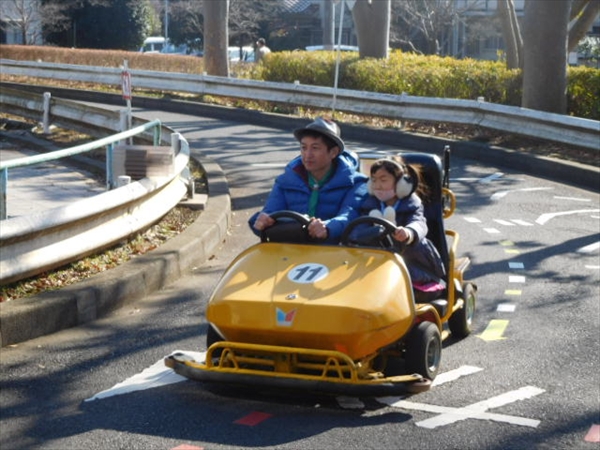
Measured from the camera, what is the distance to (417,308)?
6371mm

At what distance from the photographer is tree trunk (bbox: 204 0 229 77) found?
97.9 feet

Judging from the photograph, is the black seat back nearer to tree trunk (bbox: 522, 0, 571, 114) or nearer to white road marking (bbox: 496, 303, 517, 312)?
white road marking (bbox: 496, 303, 517, 312)

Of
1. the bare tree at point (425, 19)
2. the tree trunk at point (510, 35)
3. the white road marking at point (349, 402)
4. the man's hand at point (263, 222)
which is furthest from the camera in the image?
the bare tree at point (425, 19)

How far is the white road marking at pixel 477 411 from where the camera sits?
5.74 meters

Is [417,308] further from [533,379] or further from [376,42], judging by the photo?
[376,42]

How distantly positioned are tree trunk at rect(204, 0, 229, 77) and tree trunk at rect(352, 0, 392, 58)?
4.90 m

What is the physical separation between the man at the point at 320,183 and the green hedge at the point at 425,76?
11731 millimetres

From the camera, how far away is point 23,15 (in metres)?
42.8

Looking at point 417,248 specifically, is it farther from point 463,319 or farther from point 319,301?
point 319,301

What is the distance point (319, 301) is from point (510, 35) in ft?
66.4

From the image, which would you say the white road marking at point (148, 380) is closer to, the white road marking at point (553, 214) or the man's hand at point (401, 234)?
the man's hand at point (401, 234)

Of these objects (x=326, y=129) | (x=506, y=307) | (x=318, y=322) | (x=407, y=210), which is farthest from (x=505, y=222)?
(x=318, y=322)

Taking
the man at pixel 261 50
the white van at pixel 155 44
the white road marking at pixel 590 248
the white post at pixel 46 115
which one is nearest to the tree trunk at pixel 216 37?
the man at pixel 261 50

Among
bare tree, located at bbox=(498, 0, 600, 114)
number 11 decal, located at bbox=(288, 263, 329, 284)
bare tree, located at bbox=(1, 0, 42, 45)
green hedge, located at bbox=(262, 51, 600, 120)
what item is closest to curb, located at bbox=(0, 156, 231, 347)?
number 11 decal, located at bbox=(288, 263, 329, 284)
